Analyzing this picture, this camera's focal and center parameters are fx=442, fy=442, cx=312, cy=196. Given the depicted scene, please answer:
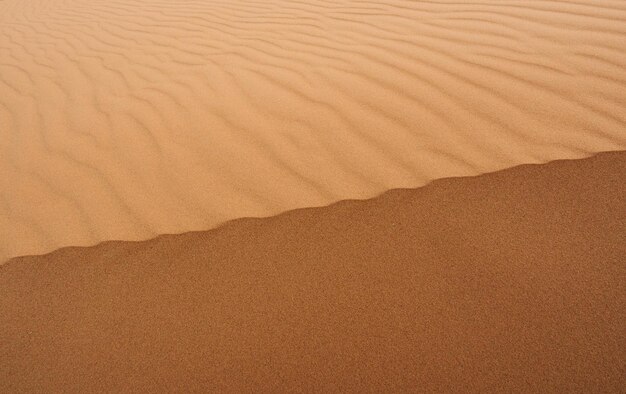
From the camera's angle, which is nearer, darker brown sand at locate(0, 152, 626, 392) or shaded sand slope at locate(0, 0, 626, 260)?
darker brown sand at locate(0, 152, 626, 392)

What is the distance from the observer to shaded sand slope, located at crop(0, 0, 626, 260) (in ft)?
6.50

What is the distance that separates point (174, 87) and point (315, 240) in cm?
189

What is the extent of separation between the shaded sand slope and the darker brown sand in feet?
A: 0.48

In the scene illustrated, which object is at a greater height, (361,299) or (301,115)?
(301,115)

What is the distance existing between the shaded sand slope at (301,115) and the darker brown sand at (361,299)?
15cm

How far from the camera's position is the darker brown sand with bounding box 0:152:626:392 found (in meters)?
1.30

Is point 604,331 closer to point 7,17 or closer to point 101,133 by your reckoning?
point 101,133

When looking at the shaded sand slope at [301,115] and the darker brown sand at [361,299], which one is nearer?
the darker brown sand at [361,299]

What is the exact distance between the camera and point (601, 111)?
213 cm

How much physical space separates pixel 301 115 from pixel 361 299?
1.25 m

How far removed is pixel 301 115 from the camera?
8.00 ft

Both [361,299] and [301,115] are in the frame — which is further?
[301,115]

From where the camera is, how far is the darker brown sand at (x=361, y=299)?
130cm

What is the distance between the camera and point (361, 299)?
59.1 inches
